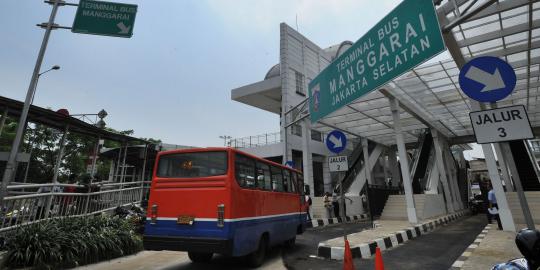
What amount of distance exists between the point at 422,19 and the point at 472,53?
766cm

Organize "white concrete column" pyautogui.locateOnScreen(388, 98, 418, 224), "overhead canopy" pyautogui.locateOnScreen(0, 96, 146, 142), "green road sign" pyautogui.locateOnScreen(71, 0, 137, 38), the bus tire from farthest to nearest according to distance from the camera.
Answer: "white concrete column" pyautogui.locateOnScreen(388, 98, 418, 224) → "overhead canopy" pyautogui.locateOnScreen(0, 96, 146, 142) → "green road sign" pyautogui.locateOnScreen(71, 0, 137, 38) → the bus tire

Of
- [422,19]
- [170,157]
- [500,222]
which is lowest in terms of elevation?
[500,222]

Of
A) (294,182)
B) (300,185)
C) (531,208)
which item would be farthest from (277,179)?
(531,208)

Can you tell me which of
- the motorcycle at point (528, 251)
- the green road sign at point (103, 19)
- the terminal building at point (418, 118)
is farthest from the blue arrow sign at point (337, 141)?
the green road sign at point (103, 19)

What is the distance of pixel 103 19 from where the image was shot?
26.2 feet

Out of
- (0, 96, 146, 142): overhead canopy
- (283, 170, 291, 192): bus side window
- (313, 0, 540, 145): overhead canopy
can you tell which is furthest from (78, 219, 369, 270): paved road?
(313, 0, 540, 145): overhead canopy

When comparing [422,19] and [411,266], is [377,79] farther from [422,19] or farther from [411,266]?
[411,266]

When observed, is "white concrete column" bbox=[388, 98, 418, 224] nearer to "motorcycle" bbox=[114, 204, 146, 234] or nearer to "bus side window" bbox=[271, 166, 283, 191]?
"bus side window" bbox=[271, 166, 283, 191]

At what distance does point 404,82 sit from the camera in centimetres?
1373

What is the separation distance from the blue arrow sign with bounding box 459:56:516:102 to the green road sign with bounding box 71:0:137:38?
7.83 m

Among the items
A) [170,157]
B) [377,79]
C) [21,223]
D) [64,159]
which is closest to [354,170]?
[377,79]

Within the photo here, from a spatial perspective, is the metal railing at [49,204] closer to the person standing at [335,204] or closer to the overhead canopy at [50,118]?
A: the overhead canopy at [50,118]

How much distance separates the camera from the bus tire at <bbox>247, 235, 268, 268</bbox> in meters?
6.20

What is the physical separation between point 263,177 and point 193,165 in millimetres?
1754
